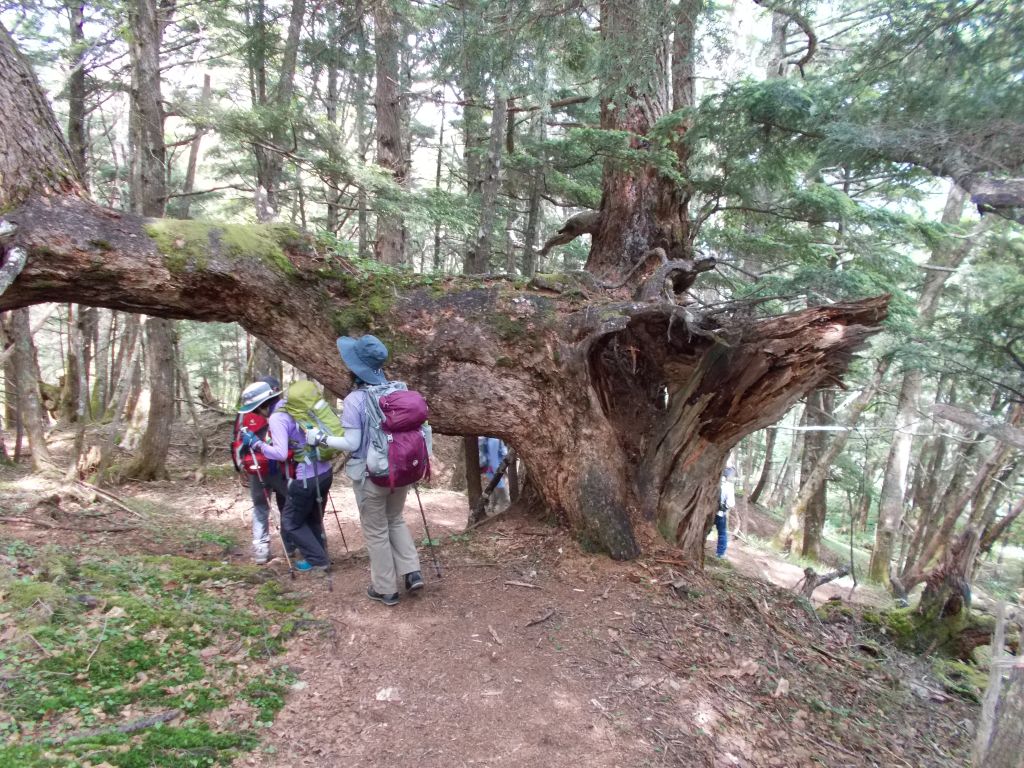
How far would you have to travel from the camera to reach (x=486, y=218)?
7766mm

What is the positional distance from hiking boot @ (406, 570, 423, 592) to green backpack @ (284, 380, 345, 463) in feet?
4.23

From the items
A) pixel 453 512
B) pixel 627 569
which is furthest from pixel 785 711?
pixel 453 512

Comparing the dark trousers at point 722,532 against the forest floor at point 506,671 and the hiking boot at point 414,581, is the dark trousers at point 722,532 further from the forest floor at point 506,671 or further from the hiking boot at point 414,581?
the hiking boot at point 414,581

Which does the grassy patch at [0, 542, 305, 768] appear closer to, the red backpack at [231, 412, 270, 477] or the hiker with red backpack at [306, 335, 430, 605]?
the hiker with red backpack at [306, 335, 430, 605]

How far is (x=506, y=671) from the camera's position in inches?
147

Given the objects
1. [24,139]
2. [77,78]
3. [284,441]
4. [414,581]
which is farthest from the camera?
[77,78]

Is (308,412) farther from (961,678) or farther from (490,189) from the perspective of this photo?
(961,678)

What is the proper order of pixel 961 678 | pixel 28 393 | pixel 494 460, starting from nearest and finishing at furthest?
pixel 961 678 → pixel 28 393 → pixel 494 460

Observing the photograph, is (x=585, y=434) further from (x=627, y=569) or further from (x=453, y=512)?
(x=453, y=512)

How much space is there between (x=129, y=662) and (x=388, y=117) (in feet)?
27.4

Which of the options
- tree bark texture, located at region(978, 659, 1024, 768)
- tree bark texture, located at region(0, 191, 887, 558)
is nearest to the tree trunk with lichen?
tree bark texture, located at region(0, 191, 887, 558)

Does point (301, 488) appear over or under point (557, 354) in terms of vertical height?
under

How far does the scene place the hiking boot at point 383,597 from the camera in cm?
445

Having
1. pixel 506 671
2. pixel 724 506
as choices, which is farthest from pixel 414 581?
pixel 724 506
